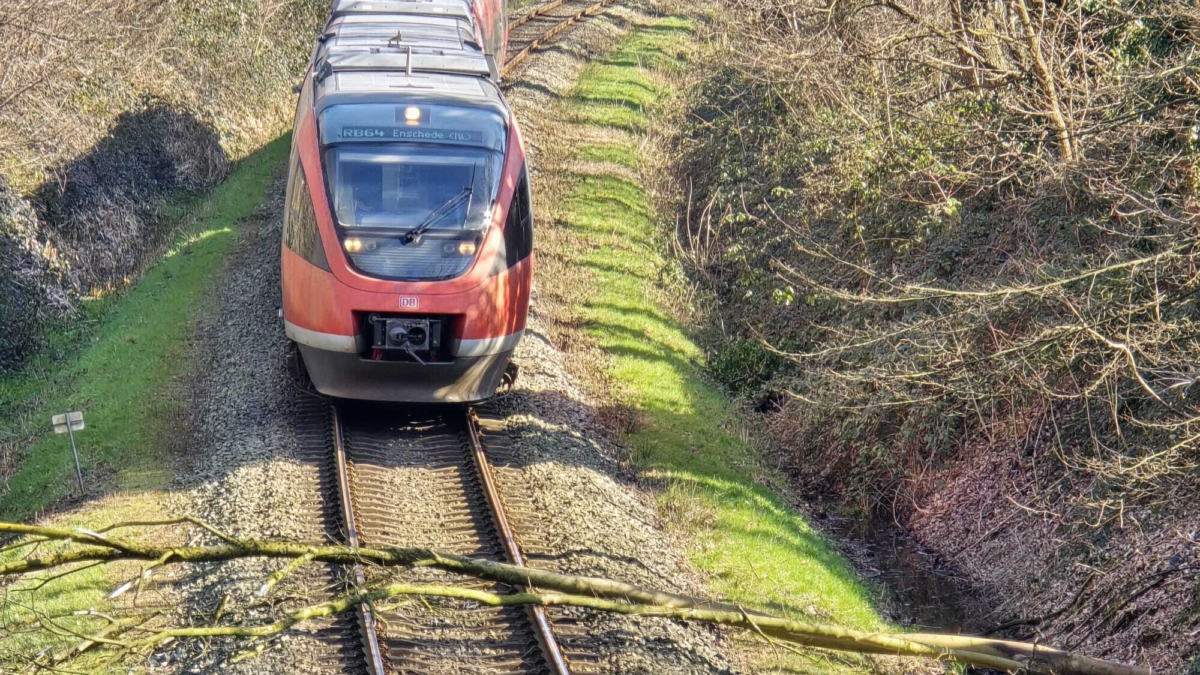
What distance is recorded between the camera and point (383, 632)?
8.45m

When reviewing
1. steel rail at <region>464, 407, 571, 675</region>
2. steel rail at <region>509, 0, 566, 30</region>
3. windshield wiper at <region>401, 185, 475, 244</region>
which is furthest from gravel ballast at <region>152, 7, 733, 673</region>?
steel rail at <region>509, 0, 566, 30</region>

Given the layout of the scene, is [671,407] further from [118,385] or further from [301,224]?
[118,385]

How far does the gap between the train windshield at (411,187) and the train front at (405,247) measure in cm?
1

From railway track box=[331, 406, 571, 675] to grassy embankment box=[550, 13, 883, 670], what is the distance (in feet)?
5.97

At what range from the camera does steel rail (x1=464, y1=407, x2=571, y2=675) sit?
827 cm

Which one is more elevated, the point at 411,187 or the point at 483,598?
the point at 483,598

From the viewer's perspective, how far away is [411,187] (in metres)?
11.4

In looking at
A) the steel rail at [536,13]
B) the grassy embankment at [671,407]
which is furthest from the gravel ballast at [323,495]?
the steel rail at [536,13]

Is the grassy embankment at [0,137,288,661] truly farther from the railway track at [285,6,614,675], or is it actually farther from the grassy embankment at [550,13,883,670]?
the grassy embankment at [550,13,883,670]

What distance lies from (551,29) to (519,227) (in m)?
21.2

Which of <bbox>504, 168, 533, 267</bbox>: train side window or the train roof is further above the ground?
the train roof

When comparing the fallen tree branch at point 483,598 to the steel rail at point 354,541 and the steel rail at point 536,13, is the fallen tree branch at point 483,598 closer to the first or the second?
the steel rail at point 354,541

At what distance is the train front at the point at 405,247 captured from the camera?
11.0m

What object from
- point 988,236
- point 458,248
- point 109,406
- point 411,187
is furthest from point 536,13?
point 458,248
